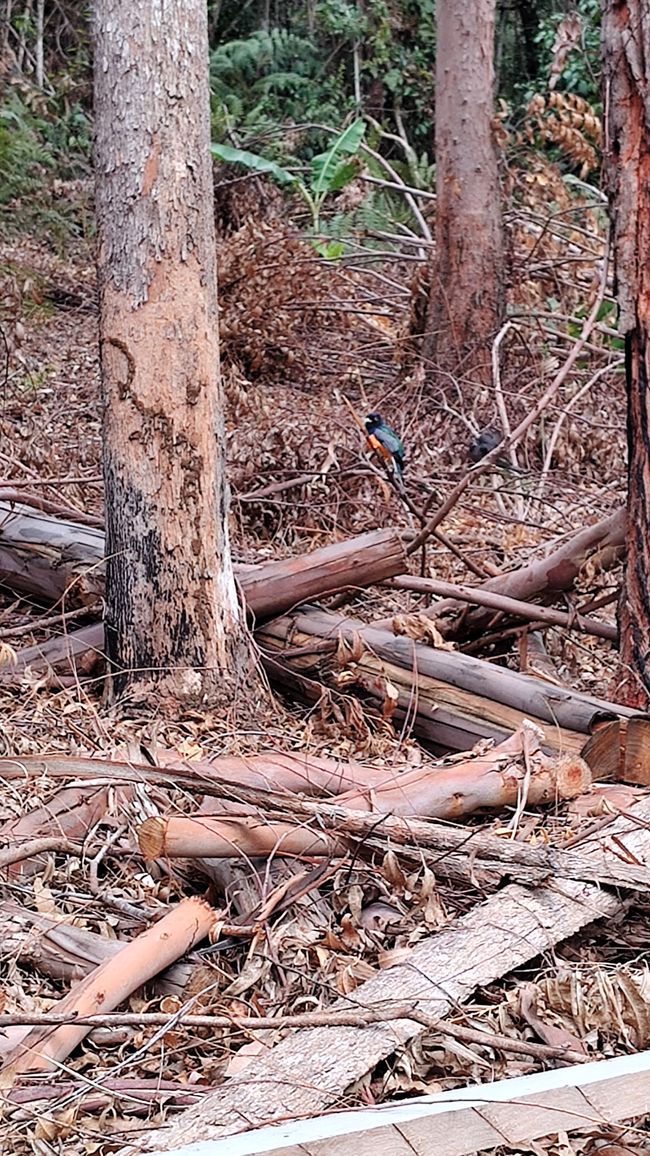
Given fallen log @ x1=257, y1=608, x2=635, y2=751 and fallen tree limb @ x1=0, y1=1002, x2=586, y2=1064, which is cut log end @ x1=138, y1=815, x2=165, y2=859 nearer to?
fallen tree limb @ x1=0, y1=1002, x2=586, y2=1064

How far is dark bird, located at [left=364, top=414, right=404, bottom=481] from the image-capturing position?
6.71m

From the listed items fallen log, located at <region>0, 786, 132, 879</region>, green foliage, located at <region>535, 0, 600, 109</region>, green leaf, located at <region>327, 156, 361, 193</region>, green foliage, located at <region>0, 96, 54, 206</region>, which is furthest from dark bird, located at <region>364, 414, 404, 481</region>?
green foliage, located at <region>535, 0, 600, 109</region>

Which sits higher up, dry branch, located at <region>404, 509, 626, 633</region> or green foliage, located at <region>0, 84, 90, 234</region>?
green foliage, located at <region>0, 84, 90, 234</region>

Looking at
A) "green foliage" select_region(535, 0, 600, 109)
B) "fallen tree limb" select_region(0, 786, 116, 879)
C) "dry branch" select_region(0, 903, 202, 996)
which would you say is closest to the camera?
"dry branch" select_region(0, 903, 202, 996)

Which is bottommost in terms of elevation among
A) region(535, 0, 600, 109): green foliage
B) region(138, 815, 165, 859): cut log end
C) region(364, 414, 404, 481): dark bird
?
region(138, 815, 165, 859): cut log end

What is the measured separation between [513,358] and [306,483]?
122 inches

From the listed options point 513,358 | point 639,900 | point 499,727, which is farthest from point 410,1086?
point 513,358

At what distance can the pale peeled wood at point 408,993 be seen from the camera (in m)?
2.34

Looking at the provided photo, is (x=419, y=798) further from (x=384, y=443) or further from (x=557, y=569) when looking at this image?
(x=384, y=443)

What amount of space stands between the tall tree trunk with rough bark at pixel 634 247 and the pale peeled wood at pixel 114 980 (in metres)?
1.91

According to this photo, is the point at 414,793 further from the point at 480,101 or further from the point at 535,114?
the point at 535,114

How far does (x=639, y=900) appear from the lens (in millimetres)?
3092

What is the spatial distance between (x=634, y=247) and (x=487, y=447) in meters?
3.58

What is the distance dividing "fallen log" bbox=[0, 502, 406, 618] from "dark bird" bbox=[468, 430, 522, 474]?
2.56 metres
